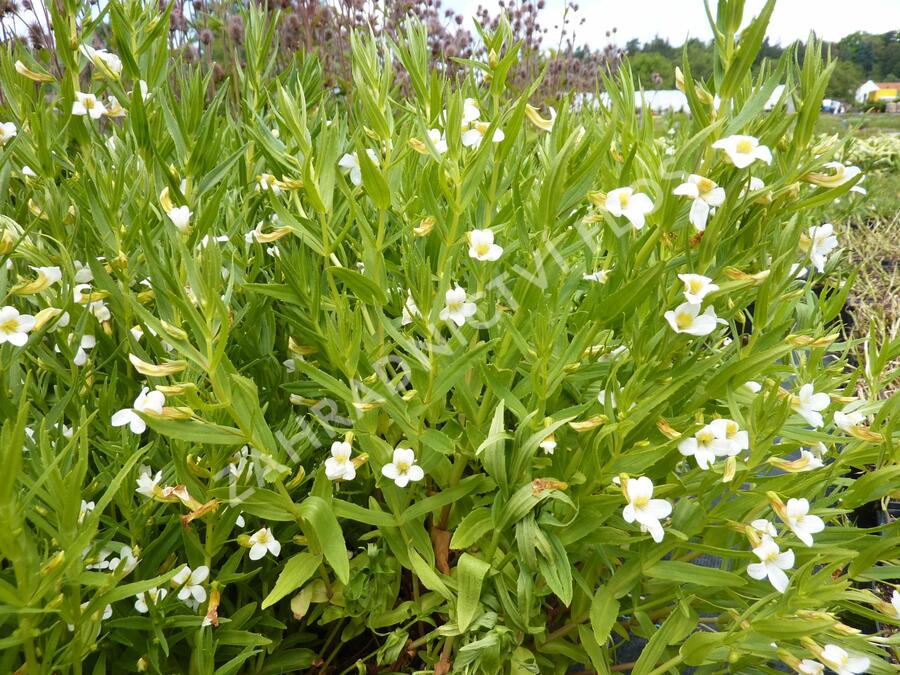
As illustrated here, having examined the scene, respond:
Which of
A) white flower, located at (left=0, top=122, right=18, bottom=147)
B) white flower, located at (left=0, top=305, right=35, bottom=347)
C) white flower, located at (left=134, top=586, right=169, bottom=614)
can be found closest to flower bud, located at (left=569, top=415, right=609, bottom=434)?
→ white flower, located at (left=134, top=586, right=169, bottom=614)

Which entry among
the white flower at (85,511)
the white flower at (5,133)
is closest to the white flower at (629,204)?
the white flower at (85,511)

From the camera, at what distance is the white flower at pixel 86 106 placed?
139cm

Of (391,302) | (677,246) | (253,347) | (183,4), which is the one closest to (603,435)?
(677,246)

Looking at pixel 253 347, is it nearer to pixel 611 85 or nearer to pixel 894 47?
pixel 611 85

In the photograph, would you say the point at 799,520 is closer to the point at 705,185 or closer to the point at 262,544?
the point at 705,185

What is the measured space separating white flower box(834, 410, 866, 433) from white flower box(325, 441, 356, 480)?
845 mm

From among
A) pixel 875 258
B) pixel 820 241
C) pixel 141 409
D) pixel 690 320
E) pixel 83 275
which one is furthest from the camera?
pixel 875 258

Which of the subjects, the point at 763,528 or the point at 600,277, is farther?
the point at 600,277

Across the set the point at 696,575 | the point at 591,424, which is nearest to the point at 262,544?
the point at 591,424

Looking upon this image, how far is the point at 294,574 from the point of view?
109cm

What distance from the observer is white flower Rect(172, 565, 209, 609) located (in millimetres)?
1073

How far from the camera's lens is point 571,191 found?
110cm

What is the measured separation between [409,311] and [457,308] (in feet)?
0.26

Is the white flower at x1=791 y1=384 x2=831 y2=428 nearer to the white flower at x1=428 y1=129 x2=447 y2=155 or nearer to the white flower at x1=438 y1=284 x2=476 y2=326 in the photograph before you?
the white flower at x1=438 y1=284 x2=476 y2=326
